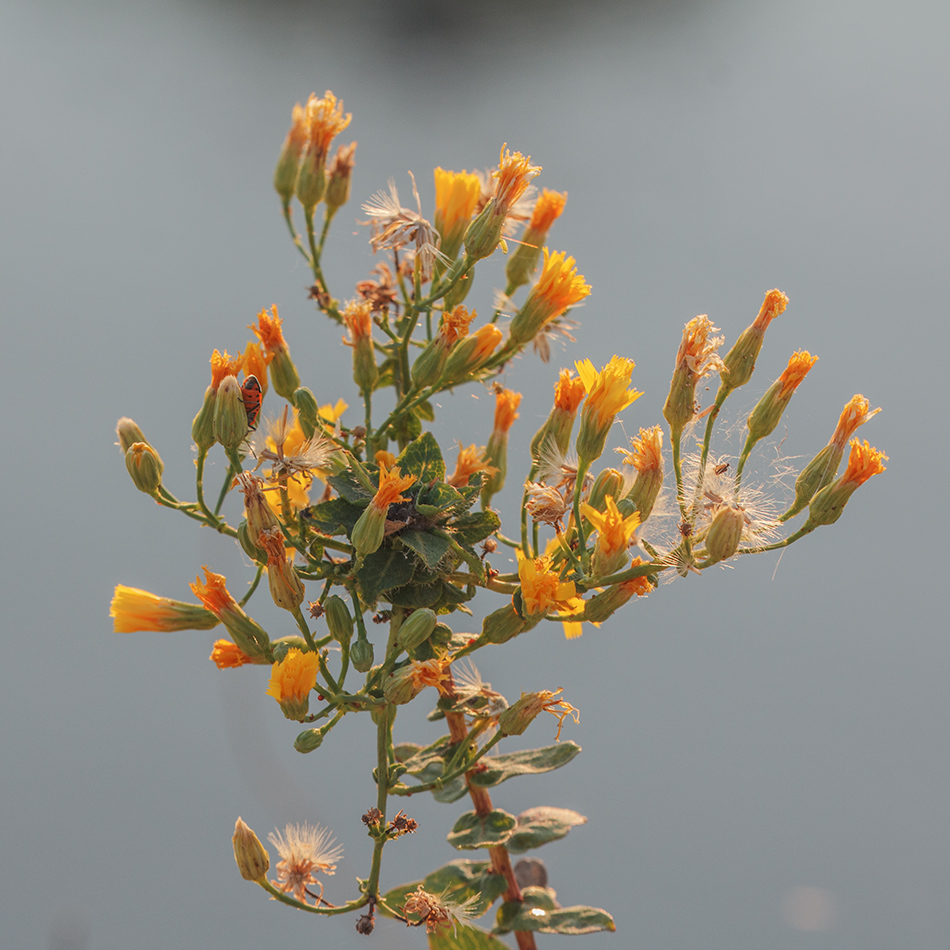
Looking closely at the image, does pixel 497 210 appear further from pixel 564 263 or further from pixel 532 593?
pixel 532 593

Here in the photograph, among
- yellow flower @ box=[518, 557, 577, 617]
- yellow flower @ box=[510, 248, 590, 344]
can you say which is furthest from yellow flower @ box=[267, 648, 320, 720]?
yellow flower @ box=[510, 248, 590, 344]

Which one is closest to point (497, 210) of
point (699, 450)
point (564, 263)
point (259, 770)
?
point (564, 263)

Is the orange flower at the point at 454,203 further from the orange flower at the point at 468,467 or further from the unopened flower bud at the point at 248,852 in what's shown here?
the unopened flower bud at the point at 248,852

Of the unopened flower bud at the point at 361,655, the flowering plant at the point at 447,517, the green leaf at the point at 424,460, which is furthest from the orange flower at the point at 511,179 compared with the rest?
the unopened flower bud at the point at 361,655

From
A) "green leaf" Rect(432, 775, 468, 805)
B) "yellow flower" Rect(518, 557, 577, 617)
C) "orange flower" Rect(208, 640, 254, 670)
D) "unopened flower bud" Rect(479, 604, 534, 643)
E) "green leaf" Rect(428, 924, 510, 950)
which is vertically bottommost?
"green leaf" Rect(428, 924, 510, 950)

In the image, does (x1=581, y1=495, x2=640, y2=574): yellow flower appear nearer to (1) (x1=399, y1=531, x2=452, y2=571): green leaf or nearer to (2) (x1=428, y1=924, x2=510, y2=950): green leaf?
(1) (x1=399, y1=531, x2=452, y2=571): green leaf

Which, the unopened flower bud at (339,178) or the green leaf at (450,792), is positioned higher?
the unopened flower bud at (339,178)

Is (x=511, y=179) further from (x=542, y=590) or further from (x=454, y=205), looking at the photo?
(x=542, y=590)
